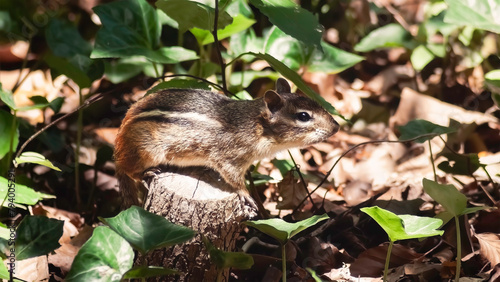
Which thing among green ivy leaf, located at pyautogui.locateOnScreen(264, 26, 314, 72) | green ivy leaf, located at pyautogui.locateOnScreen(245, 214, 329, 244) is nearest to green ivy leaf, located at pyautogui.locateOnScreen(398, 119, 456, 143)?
green ivy leaf, located at pyautogui.locateOnScreen(264, 26, 314, 72)

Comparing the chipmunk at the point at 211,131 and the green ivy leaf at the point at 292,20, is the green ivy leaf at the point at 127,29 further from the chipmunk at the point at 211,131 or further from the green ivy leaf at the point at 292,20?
the green ivy leaf at the point at 292,20

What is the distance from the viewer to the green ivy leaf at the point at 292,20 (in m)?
3.26

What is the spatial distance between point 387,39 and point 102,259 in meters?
4.21

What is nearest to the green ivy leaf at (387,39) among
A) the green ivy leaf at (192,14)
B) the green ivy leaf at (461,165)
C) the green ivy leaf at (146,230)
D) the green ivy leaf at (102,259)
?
the green ivy leaf at (461,165)

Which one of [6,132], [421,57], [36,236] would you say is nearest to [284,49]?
[421,57]

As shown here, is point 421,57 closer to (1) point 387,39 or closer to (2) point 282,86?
(1) point 387,39

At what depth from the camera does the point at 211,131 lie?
13.4 ft

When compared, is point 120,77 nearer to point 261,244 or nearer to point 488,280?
point 261,244

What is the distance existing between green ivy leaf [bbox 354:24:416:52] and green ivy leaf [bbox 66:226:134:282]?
12.2 ft

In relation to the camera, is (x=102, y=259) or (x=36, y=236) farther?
(x=36, y=236)

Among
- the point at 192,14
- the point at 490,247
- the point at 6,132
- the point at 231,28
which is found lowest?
the point at 6,132

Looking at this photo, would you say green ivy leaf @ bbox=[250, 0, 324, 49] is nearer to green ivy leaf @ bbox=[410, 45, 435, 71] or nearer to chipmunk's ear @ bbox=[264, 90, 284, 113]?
chipmunk's ear @ bbox=[264, 90, 284, 113]

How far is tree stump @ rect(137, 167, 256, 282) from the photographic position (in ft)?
11.6

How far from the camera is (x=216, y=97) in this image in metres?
4.21
